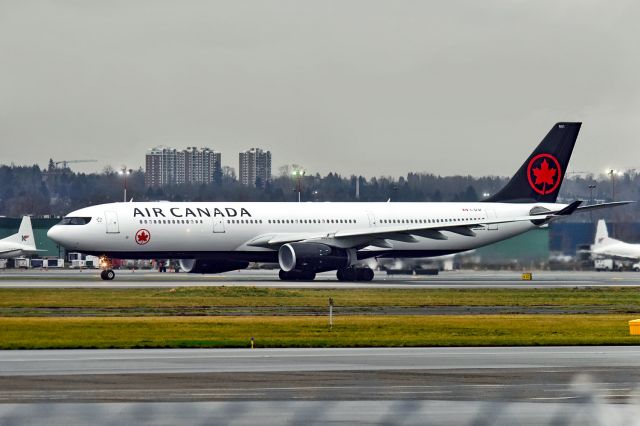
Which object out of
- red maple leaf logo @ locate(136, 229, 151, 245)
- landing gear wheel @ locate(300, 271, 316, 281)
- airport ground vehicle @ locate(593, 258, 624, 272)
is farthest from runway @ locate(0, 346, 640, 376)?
airport ground vehicle @ locate(593, 258, 624, 272)

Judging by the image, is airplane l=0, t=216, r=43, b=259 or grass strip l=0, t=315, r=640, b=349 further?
airplane l=0, t=216, r=43, b=259

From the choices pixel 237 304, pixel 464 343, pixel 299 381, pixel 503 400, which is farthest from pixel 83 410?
pixel 237 304

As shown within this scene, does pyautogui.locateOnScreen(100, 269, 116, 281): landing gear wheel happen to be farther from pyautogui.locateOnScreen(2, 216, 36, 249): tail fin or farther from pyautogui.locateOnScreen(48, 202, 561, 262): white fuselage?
pyautogui.locateOnScreen(2, 216, 36, 249): tail fin

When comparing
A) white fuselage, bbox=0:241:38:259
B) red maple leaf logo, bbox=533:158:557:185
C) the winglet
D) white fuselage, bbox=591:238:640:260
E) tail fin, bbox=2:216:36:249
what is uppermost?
red maple leaf logo, bbox=533:158:557:185

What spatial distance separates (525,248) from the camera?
323 feet

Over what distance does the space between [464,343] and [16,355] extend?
12705 millimetres

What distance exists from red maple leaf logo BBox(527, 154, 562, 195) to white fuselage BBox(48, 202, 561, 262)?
120 inches

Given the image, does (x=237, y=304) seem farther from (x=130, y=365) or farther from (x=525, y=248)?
(x=525, y=248)

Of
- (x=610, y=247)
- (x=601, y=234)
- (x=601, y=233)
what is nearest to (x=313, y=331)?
(x=610, y=247)

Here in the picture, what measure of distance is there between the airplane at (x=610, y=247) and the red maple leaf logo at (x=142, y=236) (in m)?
50.5

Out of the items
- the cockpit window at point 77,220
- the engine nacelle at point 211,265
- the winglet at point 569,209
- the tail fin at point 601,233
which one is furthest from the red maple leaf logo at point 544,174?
the cockpit window at point 77,220

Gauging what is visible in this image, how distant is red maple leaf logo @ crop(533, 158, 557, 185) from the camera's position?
87.1 meters

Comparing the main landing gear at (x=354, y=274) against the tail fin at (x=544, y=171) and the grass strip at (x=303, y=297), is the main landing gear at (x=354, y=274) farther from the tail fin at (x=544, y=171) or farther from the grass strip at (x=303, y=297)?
the tail fin at (x=544, y=171)

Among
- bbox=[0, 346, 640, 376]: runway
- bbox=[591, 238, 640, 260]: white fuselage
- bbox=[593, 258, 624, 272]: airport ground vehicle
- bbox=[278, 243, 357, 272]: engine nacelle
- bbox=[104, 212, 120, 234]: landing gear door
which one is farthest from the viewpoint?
bbox=[593, 258, 624, 272]: airport ground vehicle
